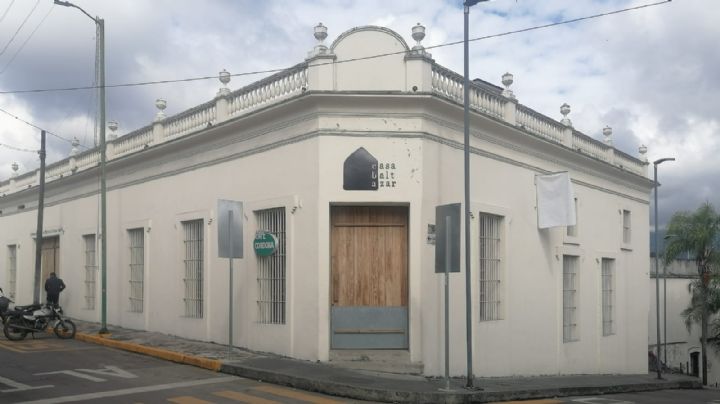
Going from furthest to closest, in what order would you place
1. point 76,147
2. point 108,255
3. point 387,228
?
point 76,147 < point 108,255 < point 387,228

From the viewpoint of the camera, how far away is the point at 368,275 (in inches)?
493

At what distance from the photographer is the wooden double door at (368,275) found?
1234cm

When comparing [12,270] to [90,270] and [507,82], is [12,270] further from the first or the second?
[507,82]

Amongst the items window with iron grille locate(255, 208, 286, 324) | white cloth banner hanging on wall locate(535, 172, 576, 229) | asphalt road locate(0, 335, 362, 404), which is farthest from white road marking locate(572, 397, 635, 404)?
window with iron grille locate(255, 208, 286, 324)

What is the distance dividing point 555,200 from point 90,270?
13763 millimetres

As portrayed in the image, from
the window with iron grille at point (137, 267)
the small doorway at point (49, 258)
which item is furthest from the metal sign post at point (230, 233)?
the small doorway at point (49, 258)

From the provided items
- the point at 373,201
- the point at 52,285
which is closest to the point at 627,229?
the point at 373,201

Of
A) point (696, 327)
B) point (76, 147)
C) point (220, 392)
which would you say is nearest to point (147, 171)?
point (76, 147)

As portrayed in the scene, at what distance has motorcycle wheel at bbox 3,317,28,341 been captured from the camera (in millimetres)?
16031

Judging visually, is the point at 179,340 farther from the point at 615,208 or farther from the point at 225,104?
the point at 615,208

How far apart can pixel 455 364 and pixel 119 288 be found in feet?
33.4

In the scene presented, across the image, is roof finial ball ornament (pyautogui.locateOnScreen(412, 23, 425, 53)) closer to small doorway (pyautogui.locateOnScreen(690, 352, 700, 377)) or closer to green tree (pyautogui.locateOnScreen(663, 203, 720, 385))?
green tree (pyautogui.locateOnScreen(663, 203, 720, 385))

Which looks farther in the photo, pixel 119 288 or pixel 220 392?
pixel 119 288

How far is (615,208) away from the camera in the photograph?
66.4 ft
